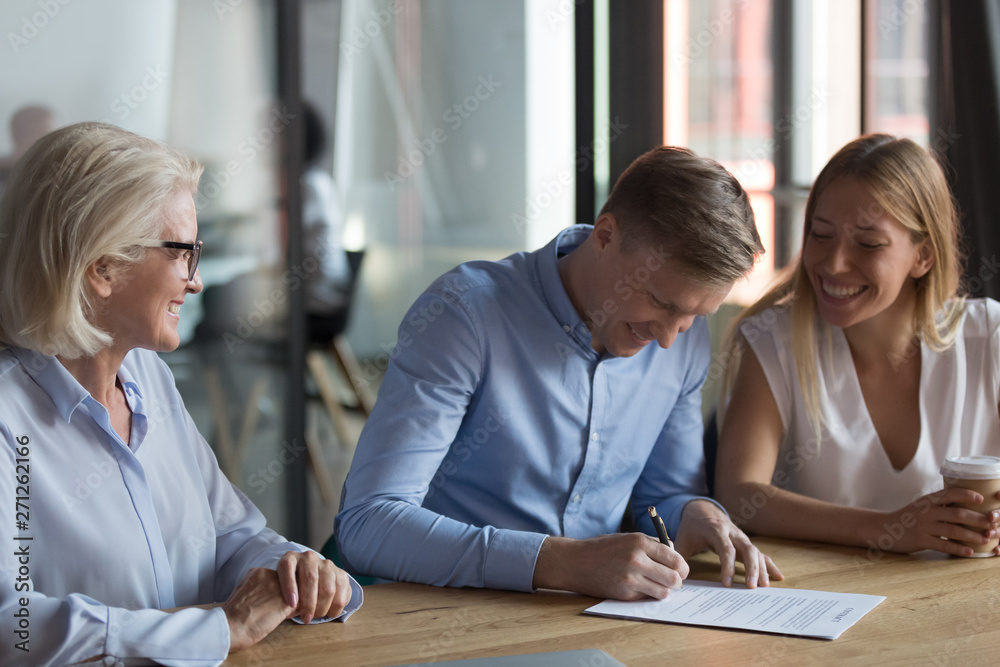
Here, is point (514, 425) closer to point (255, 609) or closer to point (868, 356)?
point (255, 609)

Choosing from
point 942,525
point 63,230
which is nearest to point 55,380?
point 63,230

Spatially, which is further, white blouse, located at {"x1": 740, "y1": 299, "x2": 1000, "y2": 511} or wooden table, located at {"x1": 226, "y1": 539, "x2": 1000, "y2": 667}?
white blouse, located at {"x1": 740, "y1": 299, "x2": 1000, "y2": 511}

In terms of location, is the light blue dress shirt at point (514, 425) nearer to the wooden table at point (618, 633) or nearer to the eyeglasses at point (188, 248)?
the wooden table at point (618, 633)

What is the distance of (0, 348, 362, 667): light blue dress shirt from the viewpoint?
1130 millimetres

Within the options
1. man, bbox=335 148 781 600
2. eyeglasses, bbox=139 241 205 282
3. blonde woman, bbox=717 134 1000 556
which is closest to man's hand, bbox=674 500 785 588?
man, bbox=335 148 781 600

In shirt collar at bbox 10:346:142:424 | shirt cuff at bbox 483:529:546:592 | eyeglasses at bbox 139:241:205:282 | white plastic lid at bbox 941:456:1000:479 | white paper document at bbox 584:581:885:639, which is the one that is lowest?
white paper document at bbox 584:581:885:639

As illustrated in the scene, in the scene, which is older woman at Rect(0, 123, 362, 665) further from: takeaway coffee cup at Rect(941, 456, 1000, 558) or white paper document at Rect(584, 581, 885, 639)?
takeaway coffee cup at Rect(941, 456, 1000, 558)

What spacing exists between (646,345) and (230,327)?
1.88 metres

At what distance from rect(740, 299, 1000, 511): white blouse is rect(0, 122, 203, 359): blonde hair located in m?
1.29

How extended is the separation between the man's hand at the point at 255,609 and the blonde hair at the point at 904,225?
3.82ft

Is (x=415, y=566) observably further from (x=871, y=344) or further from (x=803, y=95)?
(x=803, y=95)

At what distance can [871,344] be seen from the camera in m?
2.03

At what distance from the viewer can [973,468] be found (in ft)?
5.09

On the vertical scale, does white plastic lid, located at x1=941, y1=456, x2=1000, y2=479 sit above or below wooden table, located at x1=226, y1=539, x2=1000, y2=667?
above
